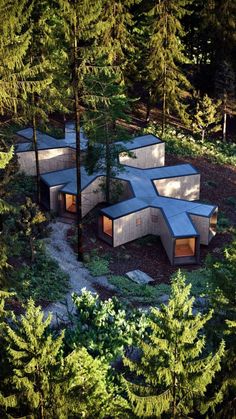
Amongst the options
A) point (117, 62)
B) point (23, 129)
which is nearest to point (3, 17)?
point (23, 129)

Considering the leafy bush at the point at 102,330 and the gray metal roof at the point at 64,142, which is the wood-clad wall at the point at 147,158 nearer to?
the gray metal roof at the point at 64,142

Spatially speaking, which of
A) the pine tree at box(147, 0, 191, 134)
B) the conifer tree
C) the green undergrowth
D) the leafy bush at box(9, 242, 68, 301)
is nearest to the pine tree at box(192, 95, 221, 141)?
Result: the green undergrowth

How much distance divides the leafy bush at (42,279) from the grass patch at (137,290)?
2918mm

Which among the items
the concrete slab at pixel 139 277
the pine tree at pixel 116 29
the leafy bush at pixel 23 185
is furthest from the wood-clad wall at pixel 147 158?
the concrete slab at pixel 139 277

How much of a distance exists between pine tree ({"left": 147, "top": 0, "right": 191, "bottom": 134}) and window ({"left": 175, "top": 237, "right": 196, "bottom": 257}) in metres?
19.4

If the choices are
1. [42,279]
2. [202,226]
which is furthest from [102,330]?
[202,226]

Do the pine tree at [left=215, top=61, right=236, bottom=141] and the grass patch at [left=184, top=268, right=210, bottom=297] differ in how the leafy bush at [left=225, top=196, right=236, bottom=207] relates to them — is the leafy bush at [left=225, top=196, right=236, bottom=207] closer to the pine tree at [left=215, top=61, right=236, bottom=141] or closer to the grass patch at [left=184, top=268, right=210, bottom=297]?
the grass patch at [left=184, top=268, right=210, bottom=297]

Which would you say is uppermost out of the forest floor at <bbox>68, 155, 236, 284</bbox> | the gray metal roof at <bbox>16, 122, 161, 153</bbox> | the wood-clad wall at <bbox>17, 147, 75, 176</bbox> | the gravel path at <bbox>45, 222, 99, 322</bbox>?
the gray metal roof at <bbox>16, 122, 161, 153</bbox>

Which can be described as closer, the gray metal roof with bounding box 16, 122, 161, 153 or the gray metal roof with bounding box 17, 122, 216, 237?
the gray metal roof with bounding box 17, 122, 216, 237

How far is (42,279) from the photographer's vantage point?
24.6m

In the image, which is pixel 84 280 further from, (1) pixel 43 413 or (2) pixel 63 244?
(1) pixel 43 413

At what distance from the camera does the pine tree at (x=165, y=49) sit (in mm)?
43344

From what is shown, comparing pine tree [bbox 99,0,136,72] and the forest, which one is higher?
pine tree [bbox 99,0,136,72]

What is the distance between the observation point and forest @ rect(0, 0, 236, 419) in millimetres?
12258
